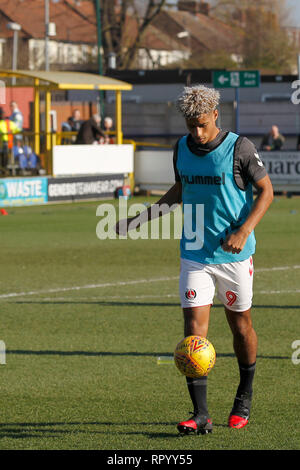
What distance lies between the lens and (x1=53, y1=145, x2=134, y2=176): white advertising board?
27984mm

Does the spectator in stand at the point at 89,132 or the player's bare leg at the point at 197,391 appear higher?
the spectator in stand at the point at 89,132

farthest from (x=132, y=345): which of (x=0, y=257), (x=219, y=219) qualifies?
(x=0, y=257)

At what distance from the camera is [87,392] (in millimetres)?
8070

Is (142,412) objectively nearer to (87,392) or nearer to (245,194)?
(87,392)

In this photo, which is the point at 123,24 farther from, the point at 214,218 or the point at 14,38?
the point at 214,218

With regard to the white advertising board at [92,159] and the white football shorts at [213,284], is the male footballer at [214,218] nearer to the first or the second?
the white football shorts at [213,284]

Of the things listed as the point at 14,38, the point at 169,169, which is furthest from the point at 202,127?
the point at 14,38

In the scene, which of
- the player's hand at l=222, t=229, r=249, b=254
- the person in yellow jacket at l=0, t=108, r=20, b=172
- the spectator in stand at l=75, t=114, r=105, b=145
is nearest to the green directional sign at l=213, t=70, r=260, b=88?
the spectator in stand at l=75, t=114, r=105, b=145

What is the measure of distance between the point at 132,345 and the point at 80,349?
0.51 meters

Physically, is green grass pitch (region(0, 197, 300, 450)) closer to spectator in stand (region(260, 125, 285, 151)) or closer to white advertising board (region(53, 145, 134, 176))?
white advertising board (region(53, 145, 134, 176))

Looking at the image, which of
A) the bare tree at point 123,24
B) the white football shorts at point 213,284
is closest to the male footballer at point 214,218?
the white football shorts at point 213,284

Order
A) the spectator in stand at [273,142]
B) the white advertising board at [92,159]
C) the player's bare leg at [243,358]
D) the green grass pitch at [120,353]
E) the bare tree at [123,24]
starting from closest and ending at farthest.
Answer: the green grass pitch at [120,353], the player's bare leg at [243,358], the white advertising board at [92,159], the spectator in stand at [273,142], the bare tree at [123,24]

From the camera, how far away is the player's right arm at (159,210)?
7.23 m

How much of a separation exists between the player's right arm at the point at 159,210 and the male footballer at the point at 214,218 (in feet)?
0.74
